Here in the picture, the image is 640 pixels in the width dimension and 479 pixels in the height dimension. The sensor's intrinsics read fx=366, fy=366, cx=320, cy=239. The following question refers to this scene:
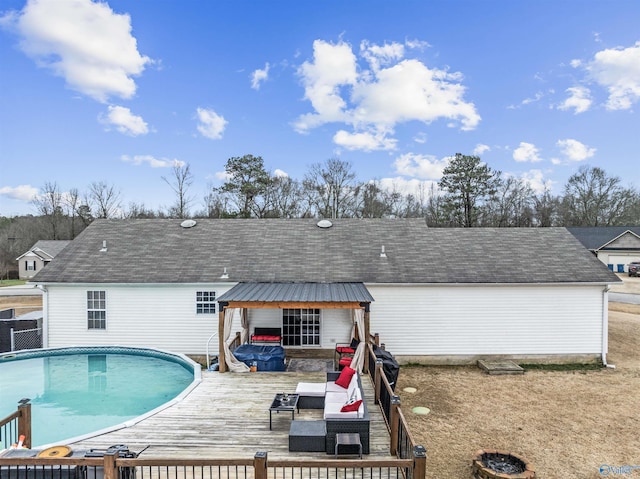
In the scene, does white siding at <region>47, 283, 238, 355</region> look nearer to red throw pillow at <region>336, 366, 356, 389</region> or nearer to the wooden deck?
the wooden deck

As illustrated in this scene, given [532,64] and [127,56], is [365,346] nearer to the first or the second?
[127,56]

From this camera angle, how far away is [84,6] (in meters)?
13.6

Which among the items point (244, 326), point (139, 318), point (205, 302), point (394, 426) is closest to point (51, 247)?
point (139, 318)

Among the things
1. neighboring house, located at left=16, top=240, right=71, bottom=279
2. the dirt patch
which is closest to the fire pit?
the dirt patch

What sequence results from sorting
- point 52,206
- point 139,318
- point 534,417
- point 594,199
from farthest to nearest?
1. point 594,199
2. point 52,206
3. point 139,318
4. point 534,417

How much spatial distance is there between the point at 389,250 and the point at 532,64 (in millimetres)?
14887

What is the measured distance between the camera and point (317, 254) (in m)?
15.7

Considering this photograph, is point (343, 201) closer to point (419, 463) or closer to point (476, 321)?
point (476, 321)

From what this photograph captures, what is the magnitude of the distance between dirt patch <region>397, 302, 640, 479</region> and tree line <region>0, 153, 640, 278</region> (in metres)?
30.5

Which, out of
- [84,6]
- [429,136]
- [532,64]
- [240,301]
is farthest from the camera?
[429,136]

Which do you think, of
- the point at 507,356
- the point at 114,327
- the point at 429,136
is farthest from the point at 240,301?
the point at 429,136

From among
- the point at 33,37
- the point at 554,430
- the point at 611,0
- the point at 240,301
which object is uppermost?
the point at 611,0

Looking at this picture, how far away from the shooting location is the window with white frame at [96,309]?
46.8 feet

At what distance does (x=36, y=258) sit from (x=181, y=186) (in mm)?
20135
